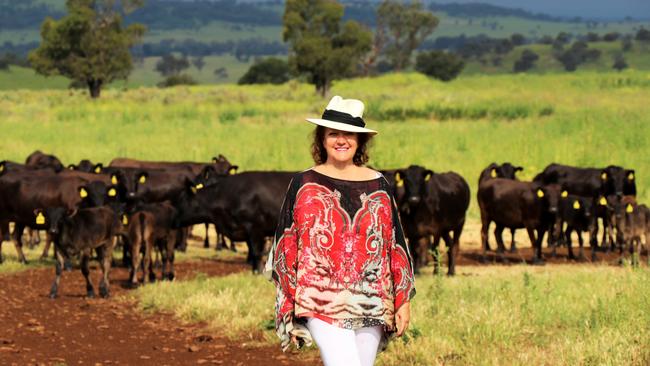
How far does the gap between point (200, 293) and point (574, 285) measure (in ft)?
15.5

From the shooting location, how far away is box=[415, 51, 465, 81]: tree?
448ft

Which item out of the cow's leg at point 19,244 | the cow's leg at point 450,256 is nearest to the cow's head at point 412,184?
the cow's leg at point 450,256

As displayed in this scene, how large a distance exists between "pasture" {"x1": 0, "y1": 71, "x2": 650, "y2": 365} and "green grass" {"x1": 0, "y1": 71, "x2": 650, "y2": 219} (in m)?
0.08

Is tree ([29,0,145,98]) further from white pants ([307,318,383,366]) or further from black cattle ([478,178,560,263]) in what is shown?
white pants ([307,318,383,366])

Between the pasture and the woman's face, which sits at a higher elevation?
the woman's face

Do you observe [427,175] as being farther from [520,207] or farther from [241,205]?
[241,205]

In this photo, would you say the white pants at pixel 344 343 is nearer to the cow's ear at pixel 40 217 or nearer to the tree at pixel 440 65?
the cow's ear at pixel 40 217

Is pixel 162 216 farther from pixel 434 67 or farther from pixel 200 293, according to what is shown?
pixel 434 67

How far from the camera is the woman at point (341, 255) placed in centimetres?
677

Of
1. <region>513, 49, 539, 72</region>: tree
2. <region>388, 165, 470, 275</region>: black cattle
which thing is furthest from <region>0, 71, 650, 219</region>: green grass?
<region>513, 49, 539, 72</region>: tree

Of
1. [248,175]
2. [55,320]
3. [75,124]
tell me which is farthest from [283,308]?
[75,124]

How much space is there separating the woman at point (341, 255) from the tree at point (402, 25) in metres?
122

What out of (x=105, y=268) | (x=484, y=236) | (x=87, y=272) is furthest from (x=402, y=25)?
(x=87, y=272)

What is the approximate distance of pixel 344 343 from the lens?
21.9 ft
